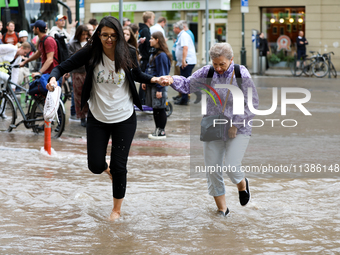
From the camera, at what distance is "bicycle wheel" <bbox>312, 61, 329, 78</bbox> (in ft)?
75.0

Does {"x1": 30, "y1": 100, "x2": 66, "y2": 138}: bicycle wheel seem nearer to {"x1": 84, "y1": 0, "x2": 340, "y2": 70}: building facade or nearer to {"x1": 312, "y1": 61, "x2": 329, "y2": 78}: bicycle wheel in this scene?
{"x1": 312, "y1": 61, "x2": 329, "y2": 78}: bicycle wheel

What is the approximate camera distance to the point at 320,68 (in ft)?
75.7

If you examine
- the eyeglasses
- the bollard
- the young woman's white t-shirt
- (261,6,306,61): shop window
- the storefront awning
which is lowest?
the bollard

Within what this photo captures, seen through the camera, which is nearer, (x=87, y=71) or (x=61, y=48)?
(x=87, y=71)

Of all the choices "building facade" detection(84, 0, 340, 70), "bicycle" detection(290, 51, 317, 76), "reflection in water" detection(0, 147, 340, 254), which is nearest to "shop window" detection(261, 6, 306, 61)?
"building facade" detection(84, 0, 340, 70)

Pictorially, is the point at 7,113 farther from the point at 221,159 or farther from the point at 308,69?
the point at 308,69

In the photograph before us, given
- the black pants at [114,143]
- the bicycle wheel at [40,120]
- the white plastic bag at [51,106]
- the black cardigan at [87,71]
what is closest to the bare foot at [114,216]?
the black pants at [114,143]

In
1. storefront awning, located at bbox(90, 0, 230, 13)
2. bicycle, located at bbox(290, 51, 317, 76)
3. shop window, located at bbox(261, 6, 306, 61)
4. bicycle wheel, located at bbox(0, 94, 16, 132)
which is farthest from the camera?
storefront awning, located at bbox(90, 0, 230, 13)

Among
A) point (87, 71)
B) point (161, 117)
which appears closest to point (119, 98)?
point (87, 71)

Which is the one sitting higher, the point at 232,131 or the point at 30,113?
the point at 232,131

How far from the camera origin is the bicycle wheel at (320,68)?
22.9 metres

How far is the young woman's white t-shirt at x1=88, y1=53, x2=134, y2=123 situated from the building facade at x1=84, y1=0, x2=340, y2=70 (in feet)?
78.5

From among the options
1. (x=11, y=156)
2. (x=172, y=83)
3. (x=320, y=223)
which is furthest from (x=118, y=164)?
(x=11, y=156)

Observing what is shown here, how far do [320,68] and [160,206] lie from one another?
19.0 metres
